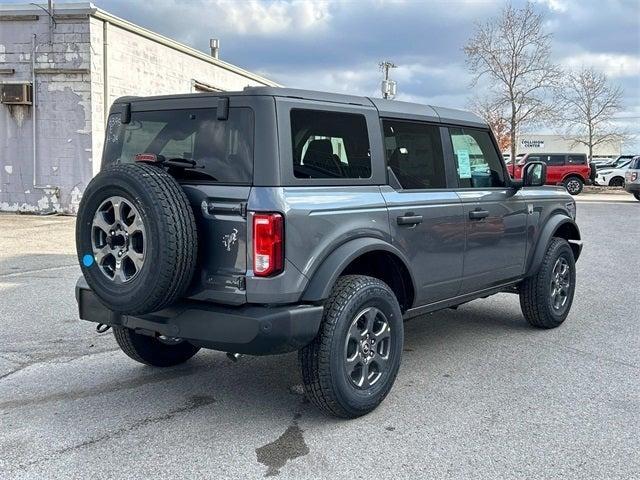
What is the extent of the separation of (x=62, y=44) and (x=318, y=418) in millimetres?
13378

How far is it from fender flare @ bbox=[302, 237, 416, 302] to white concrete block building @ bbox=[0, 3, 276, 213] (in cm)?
1237

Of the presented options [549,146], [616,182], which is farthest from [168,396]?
[549,146]

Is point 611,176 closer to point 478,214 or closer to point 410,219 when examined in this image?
point 478,214

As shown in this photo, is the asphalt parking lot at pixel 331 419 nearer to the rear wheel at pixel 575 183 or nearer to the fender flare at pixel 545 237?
the fender flare at pixel 545 237

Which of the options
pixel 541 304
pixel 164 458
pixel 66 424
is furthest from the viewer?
pixel 541 304

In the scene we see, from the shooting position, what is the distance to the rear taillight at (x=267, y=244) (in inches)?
135

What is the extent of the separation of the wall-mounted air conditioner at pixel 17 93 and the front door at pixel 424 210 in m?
12.8

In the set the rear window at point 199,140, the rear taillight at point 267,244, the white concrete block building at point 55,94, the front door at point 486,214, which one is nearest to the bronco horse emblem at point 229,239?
the rear taillight at point 267,244

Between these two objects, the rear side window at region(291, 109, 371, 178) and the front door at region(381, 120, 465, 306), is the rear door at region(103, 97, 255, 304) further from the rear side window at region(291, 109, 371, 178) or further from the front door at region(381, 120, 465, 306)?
the front door at region(381, 120, 465, 306)

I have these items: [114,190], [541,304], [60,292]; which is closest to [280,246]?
[114,190]

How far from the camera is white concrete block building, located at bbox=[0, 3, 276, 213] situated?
14594mm

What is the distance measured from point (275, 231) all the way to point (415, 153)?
1659 millimetres

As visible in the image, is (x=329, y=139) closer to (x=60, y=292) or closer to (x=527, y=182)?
(x=527, y=182)

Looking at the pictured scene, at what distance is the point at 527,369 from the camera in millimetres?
4941
